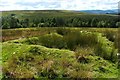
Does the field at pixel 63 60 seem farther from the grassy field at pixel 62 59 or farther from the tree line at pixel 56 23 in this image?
the tree line at pixel 56 23

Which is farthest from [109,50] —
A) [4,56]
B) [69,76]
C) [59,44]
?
[4,56]

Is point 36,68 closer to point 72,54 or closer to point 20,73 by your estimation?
point 20,73

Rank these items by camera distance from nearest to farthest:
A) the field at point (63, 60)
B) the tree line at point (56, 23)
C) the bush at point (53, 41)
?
the field at point (63, 60)
the bush at point (53, 41)
the tree line at point (56, 23)

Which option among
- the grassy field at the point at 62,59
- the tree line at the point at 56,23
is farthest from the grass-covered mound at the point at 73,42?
the tree line at the point at 56,23

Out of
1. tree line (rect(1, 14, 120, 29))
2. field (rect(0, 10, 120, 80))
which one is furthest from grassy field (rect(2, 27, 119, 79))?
tree line (rect(1, 14, 120, 29))

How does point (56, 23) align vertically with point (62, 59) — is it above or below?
above

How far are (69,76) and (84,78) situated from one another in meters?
0.53

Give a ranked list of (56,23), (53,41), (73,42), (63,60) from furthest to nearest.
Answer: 1. (56,23)
2. (53,41)
3. (73,42)
4. (63,60)

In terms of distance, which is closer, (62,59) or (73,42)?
(62,59)

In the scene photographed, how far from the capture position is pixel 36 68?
10.9 meters

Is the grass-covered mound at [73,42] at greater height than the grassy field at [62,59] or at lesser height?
greater

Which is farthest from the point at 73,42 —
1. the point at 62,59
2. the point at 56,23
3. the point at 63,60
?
the point at 56,23

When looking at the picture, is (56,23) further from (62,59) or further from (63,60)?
(63,60)

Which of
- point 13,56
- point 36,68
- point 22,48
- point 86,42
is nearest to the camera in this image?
point 36,68
